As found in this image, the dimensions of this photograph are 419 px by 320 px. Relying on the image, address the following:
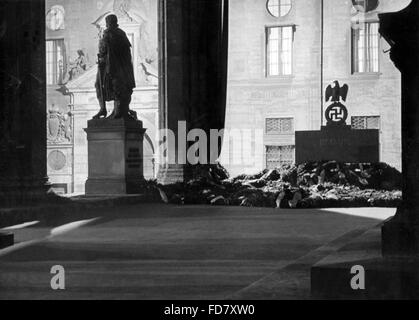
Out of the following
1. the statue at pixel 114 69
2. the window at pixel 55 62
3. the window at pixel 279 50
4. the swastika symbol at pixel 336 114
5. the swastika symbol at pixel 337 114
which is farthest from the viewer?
the window at pixel 55 62

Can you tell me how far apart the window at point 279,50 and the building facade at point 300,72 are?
0.12ft

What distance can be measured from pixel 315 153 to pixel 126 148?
16.6 ft

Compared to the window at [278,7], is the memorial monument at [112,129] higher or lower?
lower

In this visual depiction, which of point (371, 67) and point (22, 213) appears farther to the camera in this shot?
point (371, 67)

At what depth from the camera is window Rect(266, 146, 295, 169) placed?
88.5 ft

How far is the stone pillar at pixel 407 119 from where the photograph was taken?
12.6 feet

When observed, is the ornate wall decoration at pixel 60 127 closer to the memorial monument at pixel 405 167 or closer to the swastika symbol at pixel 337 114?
the swastika symbol at pixel 337 114

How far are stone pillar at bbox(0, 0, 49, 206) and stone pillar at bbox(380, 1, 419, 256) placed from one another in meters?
7.12

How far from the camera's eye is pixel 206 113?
16578 millimetres

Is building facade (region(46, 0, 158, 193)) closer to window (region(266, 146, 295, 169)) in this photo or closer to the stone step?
window (region(266, 146, 295, 169))

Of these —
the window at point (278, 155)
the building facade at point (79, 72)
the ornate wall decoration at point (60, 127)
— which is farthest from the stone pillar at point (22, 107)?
the ornate wall decoration at point (60, 127)

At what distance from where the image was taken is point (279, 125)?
27172mm
